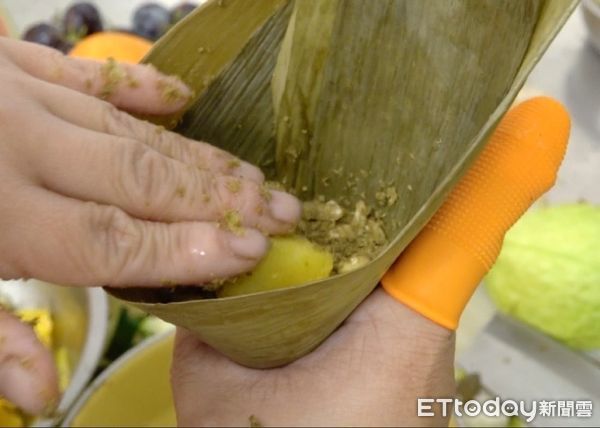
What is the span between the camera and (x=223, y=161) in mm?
431

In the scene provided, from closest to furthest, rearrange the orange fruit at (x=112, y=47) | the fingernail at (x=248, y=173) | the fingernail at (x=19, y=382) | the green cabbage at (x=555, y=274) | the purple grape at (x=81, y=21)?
the fingernail at (x=19, y=382) < the fingernail at (x=248, y=173) < the green cabbage at (x=555, y=274) < the orange fruit at (x=112, y=47) < the purple grape at (x=81, y=21)

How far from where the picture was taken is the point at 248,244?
365mm

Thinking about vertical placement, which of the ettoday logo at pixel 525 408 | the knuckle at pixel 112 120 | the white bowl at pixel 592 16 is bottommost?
the ettoday logo at pixel 525 408

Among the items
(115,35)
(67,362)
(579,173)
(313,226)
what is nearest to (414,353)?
(313,226)

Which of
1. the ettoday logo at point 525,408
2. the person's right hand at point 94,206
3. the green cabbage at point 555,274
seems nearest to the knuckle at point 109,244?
the person's right hand at point 94,206

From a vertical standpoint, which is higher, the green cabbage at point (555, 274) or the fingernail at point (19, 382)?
the fingernail at point (19, 382)

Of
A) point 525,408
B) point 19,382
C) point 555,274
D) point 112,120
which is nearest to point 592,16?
point 555,274

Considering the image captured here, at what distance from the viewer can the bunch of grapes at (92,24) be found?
90 cm

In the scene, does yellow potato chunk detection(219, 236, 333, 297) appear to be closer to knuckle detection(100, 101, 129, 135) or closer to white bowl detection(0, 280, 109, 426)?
knuckle detection(100, 101, 129, 135)

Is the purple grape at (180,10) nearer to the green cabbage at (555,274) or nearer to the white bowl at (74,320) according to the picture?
the white bowl at (74,320)

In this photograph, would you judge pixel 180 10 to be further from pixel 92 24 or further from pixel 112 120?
pixel 112 120

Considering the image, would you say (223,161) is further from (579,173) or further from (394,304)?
(579,173)

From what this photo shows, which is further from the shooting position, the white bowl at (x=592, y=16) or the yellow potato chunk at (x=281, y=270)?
the white bowl at (x=592, y=16)

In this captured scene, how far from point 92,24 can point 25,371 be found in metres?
0.69
